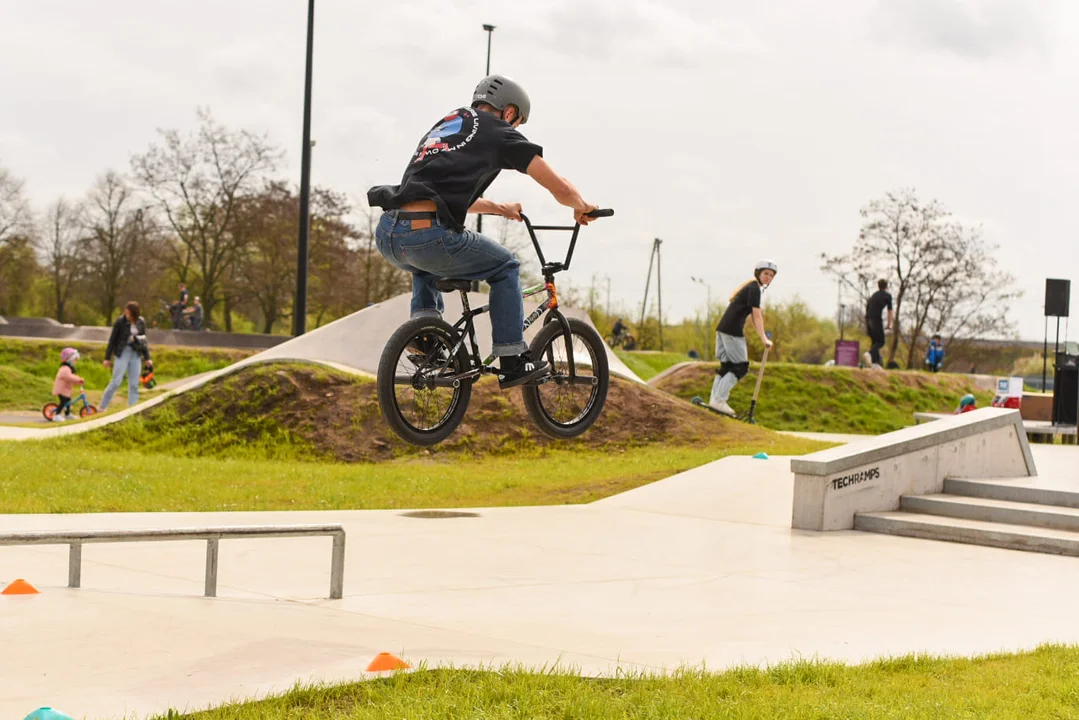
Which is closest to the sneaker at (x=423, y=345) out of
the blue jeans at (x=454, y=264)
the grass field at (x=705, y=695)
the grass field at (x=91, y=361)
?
the blue jeans at (x=454, y=264)

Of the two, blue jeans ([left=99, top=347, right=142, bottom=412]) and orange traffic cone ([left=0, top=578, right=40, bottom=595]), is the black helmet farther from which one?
blue jeans ([left=99, top=347, right=142, bottom=412])

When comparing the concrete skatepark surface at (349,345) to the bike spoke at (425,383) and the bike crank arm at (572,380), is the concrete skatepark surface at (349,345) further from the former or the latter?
the bike spoke at (425,383)

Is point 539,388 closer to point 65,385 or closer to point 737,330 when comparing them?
point 737,330

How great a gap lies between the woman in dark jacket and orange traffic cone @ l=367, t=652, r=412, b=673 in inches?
694

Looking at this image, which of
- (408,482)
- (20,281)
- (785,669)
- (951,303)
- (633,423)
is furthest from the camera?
(20,281)

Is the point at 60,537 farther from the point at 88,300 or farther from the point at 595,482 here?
the point at 88,300

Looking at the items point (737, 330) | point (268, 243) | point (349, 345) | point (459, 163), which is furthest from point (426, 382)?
point (268, 243)

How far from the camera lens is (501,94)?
5324 millimetres

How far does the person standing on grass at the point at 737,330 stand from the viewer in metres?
15.1

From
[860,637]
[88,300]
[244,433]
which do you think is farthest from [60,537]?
[88,300]

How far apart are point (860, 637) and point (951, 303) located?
46673 millimetres

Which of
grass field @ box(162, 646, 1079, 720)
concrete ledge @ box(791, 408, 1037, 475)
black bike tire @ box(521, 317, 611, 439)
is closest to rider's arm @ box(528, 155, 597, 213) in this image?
black bike tire @ box(521, 317, 611, 439)

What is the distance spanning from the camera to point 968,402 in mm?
21953

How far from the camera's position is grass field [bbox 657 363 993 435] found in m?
28.1
